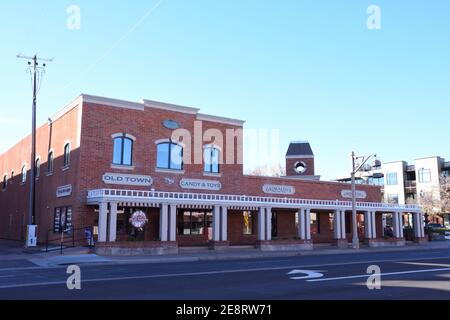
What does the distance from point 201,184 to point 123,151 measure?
19.6 ft

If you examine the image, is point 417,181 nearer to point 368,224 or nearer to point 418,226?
point 418,226

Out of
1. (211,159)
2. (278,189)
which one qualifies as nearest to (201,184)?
(211,159)

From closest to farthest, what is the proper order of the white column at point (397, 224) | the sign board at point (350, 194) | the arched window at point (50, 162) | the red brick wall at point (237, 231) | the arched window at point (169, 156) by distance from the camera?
the arched window at point (169, 156) → the red brick wall at point (237, 231) → the arched window at point (50, 162) → the white column at point (397, 224) → the sign board at point (350, 194)

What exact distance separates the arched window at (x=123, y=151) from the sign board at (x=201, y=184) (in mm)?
3986

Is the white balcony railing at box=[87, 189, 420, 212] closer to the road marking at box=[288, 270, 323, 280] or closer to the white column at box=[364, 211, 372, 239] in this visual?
the white column at box=[364, 211, 372, 239]

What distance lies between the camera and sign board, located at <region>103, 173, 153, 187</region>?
28317 mm

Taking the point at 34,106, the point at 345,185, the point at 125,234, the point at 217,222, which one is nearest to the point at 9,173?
the point at 34,106

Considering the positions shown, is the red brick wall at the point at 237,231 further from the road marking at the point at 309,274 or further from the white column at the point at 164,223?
the road marking at the point at 309,274

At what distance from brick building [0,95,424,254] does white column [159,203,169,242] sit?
6 centimetres

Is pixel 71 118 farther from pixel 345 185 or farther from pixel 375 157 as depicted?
pixel 345 185

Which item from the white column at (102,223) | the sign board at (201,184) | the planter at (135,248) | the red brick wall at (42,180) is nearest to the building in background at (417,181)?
the sign board at (201,184)

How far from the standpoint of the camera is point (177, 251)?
26109 mm

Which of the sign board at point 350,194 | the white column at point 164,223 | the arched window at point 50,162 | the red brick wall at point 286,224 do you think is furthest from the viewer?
the sign board at point 350,194

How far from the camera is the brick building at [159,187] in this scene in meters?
27.0
